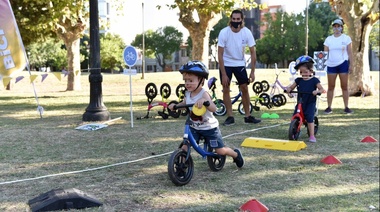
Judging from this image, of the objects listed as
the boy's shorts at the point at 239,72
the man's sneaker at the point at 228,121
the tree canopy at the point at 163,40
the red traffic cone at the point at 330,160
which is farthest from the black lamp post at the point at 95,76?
the tree canopy at the point at 163,40

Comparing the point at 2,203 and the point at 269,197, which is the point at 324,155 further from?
the point at 2,203

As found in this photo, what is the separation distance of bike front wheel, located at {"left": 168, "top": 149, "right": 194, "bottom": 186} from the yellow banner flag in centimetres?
496

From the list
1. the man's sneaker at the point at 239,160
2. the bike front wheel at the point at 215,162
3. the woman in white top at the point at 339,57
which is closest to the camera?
the bike front wheel at the point at 215,162

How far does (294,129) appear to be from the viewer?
6.60m

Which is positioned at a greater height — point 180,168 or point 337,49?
point 337,49

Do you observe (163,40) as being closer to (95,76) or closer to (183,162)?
(95,76)

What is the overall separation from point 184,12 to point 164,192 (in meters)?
11.6

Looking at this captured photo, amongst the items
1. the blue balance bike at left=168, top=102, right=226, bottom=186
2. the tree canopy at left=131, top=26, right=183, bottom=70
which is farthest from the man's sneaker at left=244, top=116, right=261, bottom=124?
the tree canopy at left=131, top=26, right=183, bottom=70

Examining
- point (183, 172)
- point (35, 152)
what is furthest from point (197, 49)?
point (183, 172)

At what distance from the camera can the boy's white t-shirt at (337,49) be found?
9828mm

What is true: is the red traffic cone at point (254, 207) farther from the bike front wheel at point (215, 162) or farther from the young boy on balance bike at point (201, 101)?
the bike front wheel at point (215, 162)

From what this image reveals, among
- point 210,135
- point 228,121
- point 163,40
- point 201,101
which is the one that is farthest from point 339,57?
point 163,40

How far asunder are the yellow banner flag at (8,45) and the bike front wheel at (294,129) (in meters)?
4.95

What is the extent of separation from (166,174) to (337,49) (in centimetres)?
630
